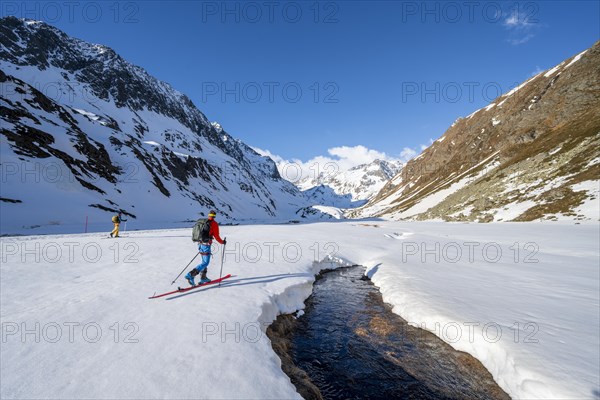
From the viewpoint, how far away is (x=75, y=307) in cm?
797

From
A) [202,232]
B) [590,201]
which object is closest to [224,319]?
[202,232]

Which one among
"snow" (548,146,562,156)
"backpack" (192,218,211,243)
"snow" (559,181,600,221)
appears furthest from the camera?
"snow" (548,146,562,156)

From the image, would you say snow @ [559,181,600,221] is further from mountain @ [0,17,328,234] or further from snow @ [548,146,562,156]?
mountain @ [0,17,328,234]

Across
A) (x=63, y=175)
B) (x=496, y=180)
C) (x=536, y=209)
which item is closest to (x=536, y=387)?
(x=536, y=209)

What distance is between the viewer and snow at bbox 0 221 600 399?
520cm

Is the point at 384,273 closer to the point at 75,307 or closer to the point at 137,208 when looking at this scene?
the point at 75,307

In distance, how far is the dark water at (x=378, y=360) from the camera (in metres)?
6.82

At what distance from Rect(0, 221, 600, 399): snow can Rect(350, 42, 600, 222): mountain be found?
30047mm

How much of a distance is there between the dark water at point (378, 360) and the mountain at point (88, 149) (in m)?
35.1

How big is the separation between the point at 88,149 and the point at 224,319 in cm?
7201

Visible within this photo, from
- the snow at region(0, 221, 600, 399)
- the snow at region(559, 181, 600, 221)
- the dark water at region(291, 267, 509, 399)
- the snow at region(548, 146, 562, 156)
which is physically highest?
the snow at region(548, 146, 562, 156)

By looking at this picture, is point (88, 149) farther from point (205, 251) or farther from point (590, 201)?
point (590, 201)

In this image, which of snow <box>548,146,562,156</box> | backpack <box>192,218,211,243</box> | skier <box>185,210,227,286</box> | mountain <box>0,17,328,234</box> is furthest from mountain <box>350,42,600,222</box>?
mountain <box>0,17,328,234</box>

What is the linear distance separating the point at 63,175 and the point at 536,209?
74.3 meters
